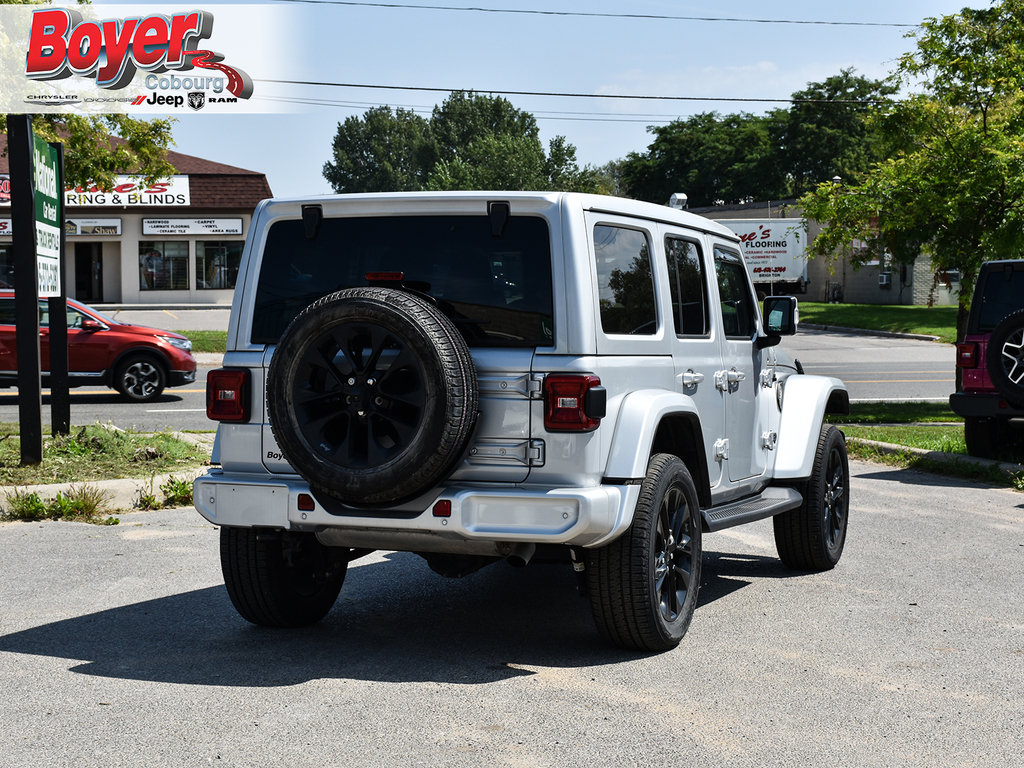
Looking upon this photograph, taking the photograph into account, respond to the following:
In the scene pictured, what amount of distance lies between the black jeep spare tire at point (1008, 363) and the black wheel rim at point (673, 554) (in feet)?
18.4

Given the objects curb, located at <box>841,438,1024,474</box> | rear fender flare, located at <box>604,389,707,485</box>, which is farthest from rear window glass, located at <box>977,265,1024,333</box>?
rear fender flare, located at <box>604,389,707,485</box>

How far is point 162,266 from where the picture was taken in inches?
1873

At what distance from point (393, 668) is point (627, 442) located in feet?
4.49

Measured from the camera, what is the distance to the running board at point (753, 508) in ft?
19.5

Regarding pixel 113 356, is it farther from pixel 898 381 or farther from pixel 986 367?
pixel 898 381

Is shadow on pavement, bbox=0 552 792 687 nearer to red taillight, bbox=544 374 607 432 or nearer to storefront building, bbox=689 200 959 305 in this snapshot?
red taillight, bbox=544 374 607 432

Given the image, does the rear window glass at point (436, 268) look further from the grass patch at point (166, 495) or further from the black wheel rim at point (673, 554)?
the grass patch at point (166, 495)

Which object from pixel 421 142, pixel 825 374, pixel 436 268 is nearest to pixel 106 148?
pixel 825 374

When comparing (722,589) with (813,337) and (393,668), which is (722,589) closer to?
(393,668)

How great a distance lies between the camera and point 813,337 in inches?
1591

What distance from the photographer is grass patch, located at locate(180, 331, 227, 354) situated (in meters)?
28.9

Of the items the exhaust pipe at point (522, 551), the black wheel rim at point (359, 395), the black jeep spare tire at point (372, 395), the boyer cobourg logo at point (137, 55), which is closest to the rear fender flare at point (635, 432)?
the exhaust pipe at point (522, 551)

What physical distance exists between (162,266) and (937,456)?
40.2 m

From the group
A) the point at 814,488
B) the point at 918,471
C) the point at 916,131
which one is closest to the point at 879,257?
the point at 916,131
